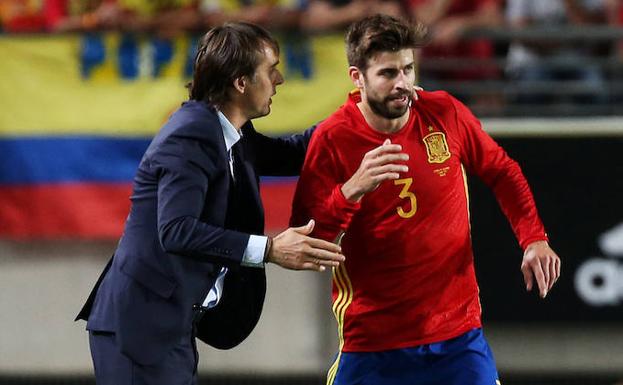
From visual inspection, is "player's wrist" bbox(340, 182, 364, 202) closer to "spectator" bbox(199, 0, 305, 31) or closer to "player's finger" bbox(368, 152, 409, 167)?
"player's finger" bbox(368, 152, 409, 167)

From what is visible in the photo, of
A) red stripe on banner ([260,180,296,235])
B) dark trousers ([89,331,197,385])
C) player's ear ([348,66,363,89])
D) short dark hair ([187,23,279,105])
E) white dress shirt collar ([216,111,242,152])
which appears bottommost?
red stripe on banner ([260,180,296,235])

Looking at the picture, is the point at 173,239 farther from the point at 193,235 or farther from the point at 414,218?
the point at 414,218

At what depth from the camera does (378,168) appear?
4.89 m

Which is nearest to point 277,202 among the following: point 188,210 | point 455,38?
point 455,38

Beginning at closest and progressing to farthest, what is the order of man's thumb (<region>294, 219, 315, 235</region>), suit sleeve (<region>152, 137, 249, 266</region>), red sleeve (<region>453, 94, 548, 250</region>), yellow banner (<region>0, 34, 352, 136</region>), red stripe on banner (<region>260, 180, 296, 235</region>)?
suit sleeve (<region>152, 137, 249, 266</region>), man's thumb (<region>294, 219, 315, 235</region>), red sleeve (<region>453, 94, 548, 250</region>), yellow banner (<region>0, 34, 352, 136</region>), red stripe on banner (<region>260, 180, 296, 235</region>)

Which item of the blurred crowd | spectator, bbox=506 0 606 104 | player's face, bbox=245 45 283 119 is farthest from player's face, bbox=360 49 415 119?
spectator, bbox=506 0 606 104

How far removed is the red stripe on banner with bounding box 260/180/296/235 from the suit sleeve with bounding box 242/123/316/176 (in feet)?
9.88

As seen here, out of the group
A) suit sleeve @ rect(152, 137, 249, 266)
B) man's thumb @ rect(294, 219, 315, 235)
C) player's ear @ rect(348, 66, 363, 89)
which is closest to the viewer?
suit sleeve @ rect(152, 137, 249, 266)

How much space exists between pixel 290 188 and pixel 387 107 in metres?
3.48

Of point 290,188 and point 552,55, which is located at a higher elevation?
point 552,55

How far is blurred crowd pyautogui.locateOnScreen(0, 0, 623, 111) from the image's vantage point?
27.9 ft

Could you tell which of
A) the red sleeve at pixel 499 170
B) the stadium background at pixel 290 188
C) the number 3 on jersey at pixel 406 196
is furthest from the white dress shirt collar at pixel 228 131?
the stadium background at pixel 290 188

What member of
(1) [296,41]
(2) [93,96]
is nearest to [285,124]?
(1) [296,41]

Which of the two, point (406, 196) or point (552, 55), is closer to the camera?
point (406, 196)
